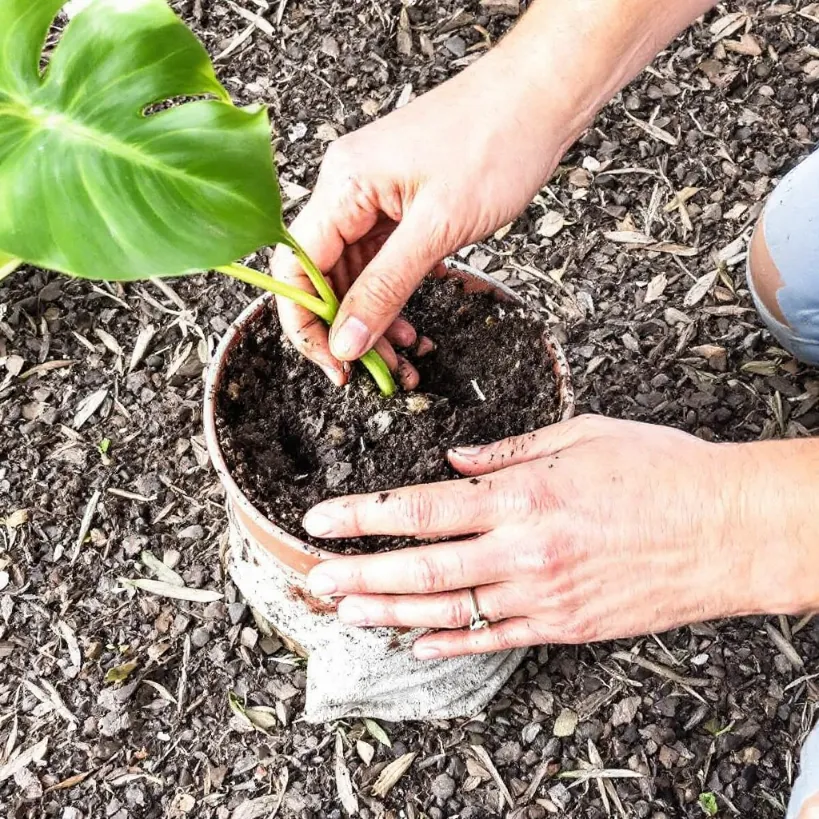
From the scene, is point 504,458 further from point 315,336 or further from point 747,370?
point 747,370

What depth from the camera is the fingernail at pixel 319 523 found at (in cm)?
92

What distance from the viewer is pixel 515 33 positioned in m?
1.08

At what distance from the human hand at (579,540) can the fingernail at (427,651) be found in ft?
0.25

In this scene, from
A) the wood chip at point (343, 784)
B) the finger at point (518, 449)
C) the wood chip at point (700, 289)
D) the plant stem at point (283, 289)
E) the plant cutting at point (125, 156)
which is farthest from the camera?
the wood chip at point (700, 289)

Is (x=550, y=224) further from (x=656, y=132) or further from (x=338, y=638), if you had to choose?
(x=338, y=638)

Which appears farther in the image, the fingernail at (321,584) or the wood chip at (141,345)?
the wood chip at (141,345)

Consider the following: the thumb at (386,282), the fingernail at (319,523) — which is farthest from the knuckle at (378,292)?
the fingernail at (319,523)

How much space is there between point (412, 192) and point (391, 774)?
31.0 inches

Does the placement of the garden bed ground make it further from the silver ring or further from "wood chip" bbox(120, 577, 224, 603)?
the silver ring

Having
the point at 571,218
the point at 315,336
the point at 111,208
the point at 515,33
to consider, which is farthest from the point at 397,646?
the point at 571,218

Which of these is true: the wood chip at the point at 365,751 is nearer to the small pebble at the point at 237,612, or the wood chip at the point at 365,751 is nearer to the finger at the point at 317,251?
the small pebble at the point at 237,612

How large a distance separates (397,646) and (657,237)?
94 cm

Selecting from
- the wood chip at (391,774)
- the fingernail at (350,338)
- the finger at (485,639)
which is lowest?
the wood chip at (391,774)

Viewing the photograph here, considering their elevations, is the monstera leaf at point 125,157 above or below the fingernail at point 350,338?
above
